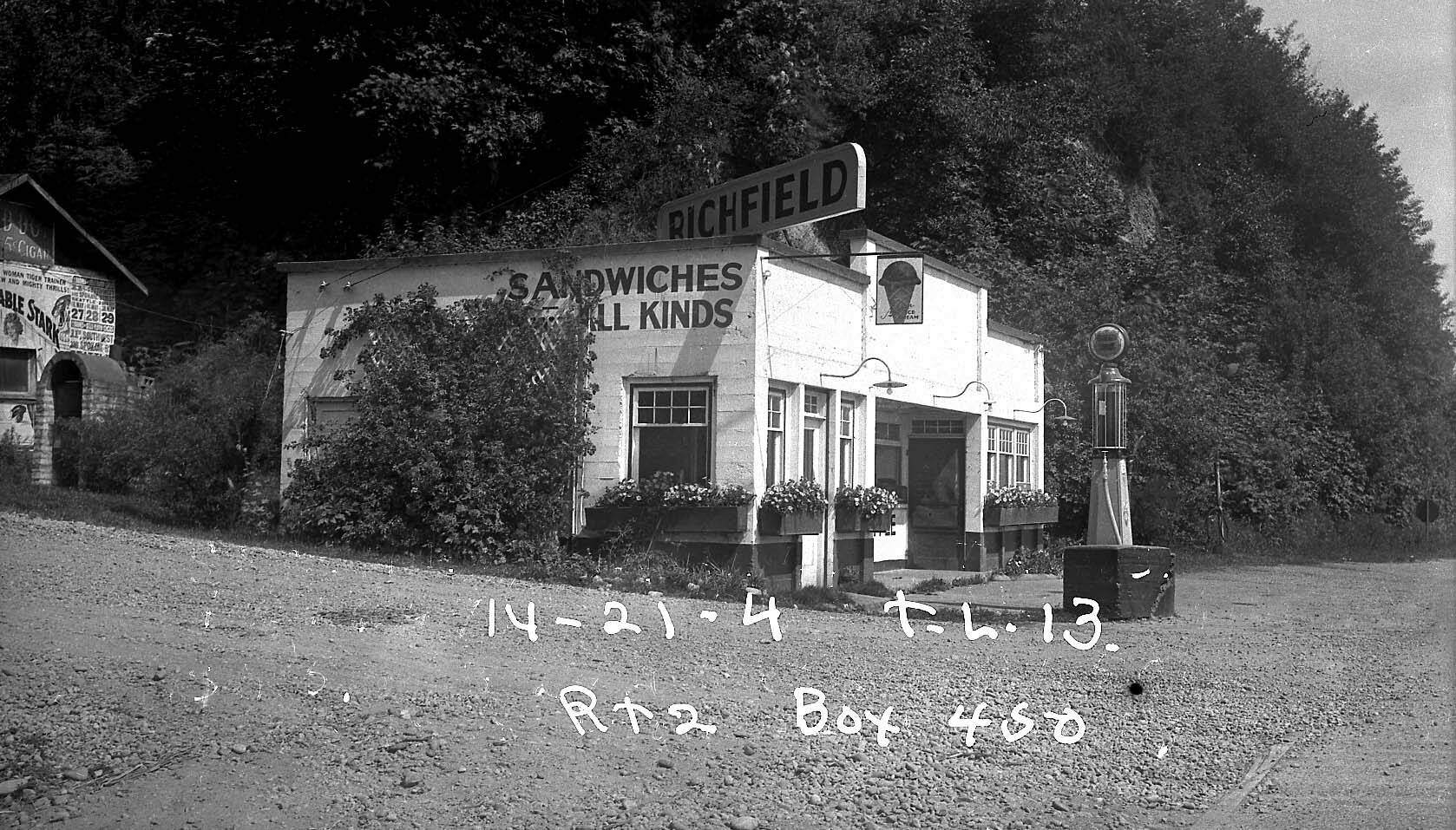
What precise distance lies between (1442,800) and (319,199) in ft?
87.4

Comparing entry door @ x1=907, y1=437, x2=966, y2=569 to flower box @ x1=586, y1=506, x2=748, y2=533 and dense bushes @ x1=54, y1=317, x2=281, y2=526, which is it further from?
dense bushes @ x1=54, y1=317, x2=281, y2=526

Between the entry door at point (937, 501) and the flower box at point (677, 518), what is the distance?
21.4 feet

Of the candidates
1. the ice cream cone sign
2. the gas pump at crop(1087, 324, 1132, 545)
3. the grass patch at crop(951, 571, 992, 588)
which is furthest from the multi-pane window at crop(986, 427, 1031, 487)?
the gas pump at crop(1087, 324, 1132, 545)

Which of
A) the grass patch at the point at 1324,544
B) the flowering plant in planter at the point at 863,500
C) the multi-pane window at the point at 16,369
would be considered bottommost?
the grass patch at the point at 1324,544

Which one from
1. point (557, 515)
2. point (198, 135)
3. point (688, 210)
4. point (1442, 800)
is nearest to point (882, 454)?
point (688, 210)

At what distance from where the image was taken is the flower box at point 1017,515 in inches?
814

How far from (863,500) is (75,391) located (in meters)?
18.1

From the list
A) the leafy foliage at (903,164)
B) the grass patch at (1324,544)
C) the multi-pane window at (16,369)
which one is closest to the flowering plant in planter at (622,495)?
the leafy foliage at (903,164)

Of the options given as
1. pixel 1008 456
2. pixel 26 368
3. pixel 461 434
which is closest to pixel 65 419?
pixel 26 368

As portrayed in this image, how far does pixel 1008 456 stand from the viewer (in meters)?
22.4

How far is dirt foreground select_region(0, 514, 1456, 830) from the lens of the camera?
6.00 meters

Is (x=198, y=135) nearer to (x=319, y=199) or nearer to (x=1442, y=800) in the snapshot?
(x=319, y=199)

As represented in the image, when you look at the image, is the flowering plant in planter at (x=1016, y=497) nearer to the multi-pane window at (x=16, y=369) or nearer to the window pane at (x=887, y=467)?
the window pane at (x=887, y=467)

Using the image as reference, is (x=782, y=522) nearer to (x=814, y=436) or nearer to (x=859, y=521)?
(x=814, y=436)
